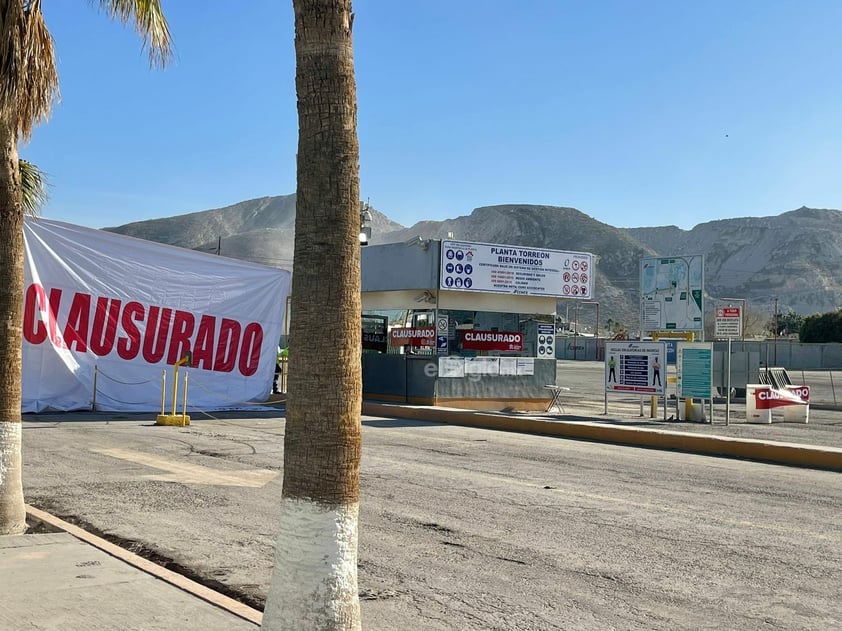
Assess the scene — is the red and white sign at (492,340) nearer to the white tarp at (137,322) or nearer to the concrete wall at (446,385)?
the concrete wall at (446,385)

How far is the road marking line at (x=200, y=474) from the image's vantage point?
1093cm

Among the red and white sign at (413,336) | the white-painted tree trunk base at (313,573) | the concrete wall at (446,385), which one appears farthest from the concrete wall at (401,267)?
the white-painted tree trunk base at (313,573)

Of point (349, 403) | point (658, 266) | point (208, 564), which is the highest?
point (658, 266)

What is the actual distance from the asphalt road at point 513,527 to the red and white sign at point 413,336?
8827 mm

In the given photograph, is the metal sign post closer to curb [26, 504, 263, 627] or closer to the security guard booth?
the security guard booth

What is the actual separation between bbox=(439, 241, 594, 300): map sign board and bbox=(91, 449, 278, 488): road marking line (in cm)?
1164

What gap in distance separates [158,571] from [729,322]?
53.2ft

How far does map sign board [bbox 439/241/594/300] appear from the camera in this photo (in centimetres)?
2342

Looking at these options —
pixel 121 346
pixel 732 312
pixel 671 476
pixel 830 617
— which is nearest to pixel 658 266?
pixel 732 312

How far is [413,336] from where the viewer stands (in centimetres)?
2406

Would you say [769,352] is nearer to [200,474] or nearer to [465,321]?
[465,321]

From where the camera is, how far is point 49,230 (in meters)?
20.6

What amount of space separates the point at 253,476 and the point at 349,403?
7.80 metres

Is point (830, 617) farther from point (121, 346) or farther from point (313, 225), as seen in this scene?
point (121, 346)
